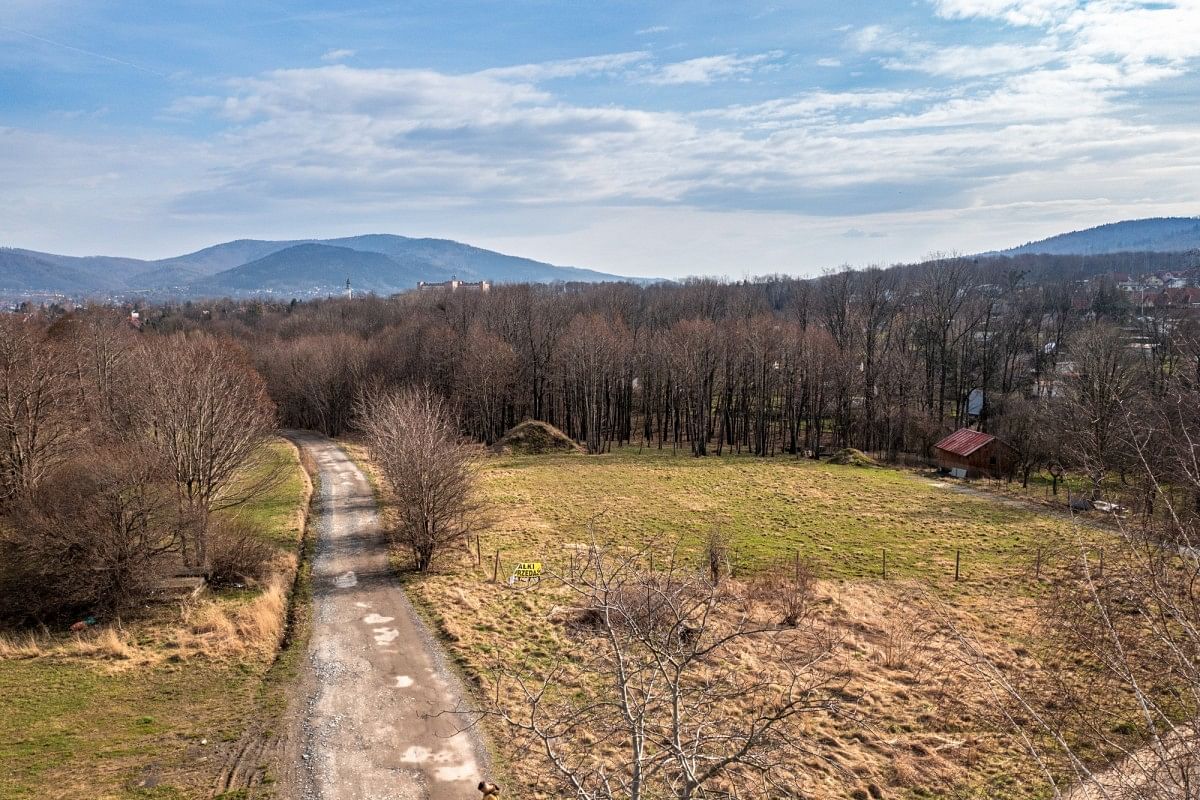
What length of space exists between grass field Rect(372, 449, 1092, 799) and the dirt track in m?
0.81

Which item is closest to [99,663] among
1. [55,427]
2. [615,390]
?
[55,427]

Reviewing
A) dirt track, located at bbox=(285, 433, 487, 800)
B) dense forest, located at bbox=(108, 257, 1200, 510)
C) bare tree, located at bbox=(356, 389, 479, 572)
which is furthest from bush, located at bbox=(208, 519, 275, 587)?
dense forest, located at bbox=(108, 257, 1200, 510)

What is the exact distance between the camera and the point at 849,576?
22.9m

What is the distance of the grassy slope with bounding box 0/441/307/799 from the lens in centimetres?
1113

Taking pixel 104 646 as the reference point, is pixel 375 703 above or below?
below

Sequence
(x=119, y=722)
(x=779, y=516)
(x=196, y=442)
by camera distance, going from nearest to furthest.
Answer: (x=119, y=722)
(x=196, y=442)
(x=779, y=516)

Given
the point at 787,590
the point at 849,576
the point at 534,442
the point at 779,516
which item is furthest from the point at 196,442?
the point at 534,442

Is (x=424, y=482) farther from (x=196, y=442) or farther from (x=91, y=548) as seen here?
(x=91, y=548)

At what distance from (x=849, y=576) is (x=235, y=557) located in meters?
20.5

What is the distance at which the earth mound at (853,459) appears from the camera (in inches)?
1829

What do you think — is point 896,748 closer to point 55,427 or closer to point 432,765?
point 432,765

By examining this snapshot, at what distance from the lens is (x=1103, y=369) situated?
129 feet

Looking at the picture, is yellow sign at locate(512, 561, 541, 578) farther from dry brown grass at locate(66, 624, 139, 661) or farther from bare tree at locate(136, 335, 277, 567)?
dry brown grass at locate(66, 624, 139, 661)

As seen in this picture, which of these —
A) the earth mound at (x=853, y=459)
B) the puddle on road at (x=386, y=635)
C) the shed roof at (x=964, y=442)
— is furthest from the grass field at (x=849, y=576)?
the shed roof at (x=964, y=442)
